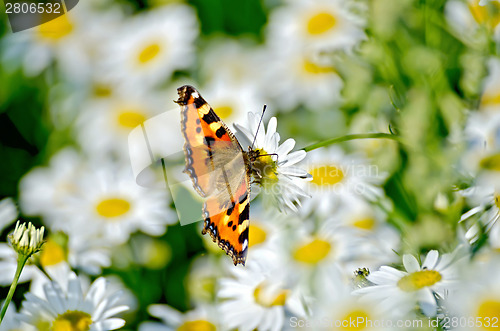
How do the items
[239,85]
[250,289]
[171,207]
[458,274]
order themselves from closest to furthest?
1. [458,274]
2. [250,289]
3. [171,207]
4. [239,85]

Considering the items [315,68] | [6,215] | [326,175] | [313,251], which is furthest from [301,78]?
[6,215]

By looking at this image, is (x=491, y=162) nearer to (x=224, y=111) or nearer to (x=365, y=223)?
(x=365, y=223)

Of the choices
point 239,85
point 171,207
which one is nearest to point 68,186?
point 171,207

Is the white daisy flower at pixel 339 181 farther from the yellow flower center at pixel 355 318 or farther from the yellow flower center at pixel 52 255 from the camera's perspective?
the yellow flower center at pixel 52 255

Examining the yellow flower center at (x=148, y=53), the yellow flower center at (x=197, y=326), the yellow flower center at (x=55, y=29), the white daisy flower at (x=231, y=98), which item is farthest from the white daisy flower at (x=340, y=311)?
the yellow flower center at (x=55, y=29)

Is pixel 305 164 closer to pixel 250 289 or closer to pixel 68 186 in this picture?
pixel 250 289
